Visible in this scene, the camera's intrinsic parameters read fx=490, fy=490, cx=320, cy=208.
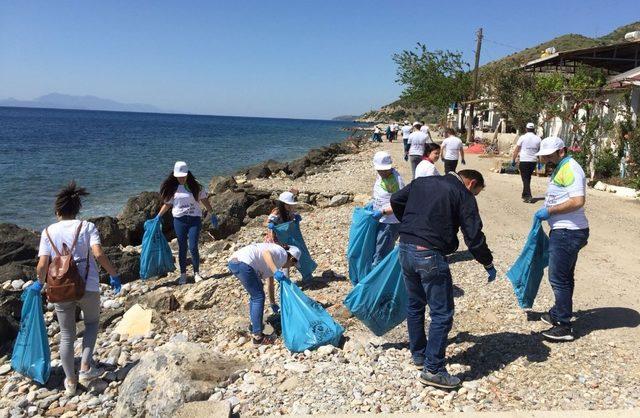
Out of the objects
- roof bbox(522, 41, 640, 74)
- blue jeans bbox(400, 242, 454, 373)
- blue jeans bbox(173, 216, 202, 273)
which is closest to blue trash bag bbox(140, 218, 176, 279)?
blue jeans bbox(173, 216, 202, 273)

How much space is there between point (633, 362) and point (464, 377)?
1.51 m

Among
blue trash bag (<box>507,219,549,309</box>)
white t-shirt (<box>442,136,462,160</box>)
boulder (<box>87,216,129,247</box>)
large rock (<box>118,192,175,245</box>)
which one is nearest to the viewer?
blue trash bag (<box>507,219,549,309</box>)

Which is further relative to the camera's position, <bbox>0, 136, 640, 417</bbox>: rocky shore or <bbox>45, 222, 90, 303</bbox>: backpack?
<bbox>45, 222, 90, 303</bbox>: backpack

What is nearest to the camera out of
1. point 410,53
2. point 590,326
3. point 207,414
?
point 207,414

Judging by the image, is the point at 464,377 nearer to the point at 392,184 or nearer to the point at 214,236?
the point at 392,184

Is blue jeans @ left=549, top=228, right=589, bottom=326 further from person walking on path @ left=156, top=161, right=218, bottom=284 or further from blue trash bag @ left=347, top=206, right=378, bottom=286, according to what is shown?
person walking on path @ left=156, top=161, right=218, bottom=284

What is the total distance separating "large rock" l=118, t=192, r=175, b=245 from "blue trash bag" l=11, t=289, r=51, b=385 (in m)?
5.90

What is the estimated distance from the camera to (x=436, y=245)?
3619 mm

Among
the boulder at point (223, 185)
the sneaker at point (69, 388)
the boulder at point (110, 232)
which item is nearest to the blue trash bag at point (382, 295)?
the sneaker at point (69, 388)

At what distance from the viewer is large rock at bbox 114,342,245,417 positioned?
12.3ft

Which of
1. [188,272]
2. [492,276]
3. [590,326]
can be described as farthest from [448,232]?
[188,272]

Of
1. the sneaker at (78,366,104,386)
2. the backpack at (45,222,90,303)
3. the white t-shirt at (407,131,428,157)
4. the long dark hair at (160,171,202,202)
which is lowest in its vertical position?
the sneaker at (78,366,104,386)

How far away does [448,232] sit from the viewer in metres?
3.63

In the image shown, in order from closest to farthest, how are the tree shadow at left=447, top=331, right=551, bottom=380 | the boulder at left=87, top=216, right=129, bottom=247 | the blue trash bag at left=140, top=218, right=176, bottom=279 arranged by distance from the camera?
the tree shadow at left=447, top=331, right=551, bottom=380, the blue trash bag at left=140, top=218, right=176, bottom=279, the boulder at left=87, top=216, right=129, bottom=247
